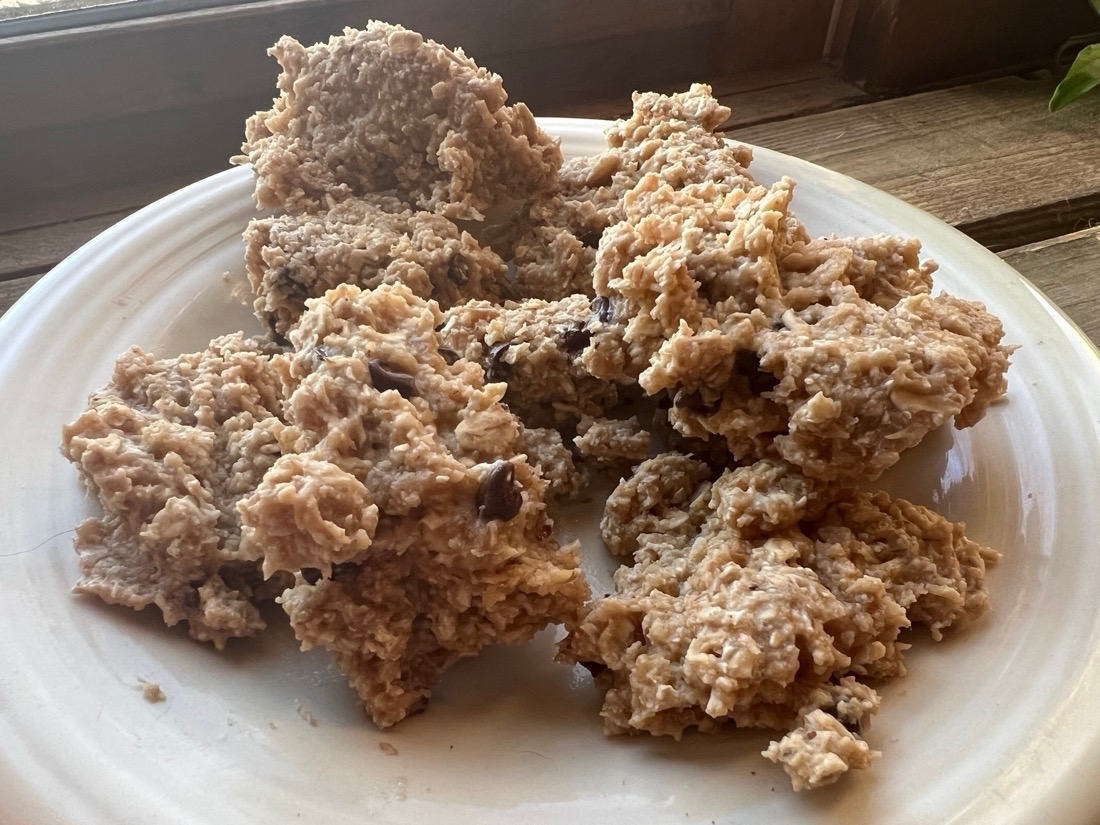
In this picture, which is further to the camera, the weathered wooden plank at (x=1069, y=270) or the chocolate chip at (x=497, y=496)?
the weathered wooden plank at (x=1069, y=270)

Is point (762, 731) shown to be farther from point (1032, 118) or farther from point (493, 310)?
point (1032, 118)

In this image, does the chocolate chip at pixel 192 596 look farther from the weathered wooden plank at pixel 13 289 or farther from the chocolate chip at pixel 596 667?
the weathered wooden plank at pixel 13 289

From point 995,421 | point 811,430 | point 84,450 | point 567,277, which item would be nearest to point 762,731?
point 811,430

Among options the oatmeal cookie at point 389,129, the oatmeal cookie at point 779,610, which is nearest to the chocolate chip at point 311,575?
the oatmeal cookie at point 779,610

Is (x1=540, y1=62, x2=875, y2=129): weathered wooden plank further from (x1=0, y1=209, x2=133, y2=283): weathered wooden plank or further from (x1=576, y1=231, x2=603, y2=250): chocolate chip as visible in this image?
(x1=0, y1=209, x2=133, y2=283): weathered wooden plank

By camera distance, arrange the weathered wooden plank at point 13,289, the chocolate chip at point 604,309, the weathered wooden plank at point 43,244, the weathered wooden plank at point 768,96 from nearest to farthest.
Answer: the chocolate chip at point 604,309 → the weathered wooden plank at point 13,289 → the weathered wooden plank at point 43,244 → the weathered wooden plank at point 768,96

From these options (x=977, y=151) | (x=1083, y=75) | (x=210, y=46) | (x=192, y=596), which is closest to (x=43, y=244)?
(x=210, y=46)

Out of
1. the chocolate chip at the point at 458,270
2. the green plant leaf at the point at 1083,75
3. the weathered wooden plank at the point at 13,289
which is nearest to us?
the chocolate chip at the point at 458,270
